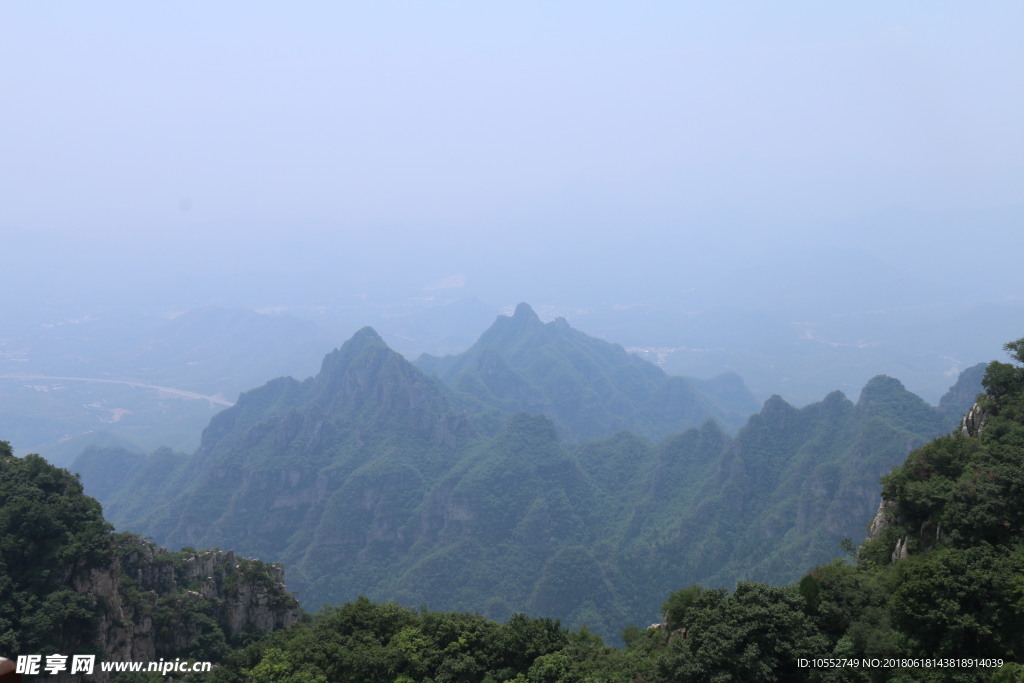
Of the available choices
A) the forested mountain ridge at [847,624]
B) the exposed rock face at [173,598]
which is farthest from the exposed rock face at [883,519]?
the exposed rock face at [173,598]

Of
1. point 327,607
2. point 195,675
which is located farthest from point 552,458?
point 195,675

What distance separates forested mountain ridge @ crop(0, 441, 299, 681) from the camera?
82.8 feet

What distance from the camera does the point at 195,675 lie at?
2536cm

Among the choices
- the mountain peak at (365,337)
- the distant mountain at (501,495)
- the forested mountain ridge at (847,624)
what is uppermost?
the mountain peak at (365,337)

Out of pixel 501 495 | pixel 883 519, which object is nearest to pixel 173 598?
pixel 883 519

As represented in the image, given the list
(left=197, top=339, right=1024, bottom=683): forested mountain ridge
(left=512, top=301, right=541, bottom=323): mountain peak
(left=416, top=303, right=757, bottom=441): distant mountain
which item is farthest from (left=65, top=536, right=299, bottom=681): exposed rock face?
(left=512, top=301, right=541, bottom=323): mountain peak

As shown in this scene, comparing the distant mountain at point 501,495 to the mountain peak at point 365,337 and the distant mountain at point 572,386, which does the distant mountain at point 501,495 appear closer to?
the mountain peak at point 365,337

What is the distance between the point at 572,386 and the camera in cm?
13162

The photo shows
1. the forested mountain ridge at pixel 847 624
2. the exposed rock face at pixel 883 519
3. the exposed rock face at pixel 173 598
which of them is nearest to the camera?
the forested mountain ridge at pixel 847 624

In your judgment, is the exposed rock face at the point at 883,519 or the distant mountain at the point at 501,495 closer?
the exposed rock face at the point at 883,519

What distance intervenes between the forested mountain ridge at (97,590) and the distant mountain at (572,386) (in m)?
80.5

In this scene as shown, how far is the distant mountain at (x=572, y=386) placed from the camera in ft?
415

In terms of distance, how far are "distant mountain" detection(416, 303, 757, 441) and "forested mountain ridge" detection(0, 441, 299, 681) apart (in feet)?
264

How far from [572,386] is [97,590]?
10878 cm
